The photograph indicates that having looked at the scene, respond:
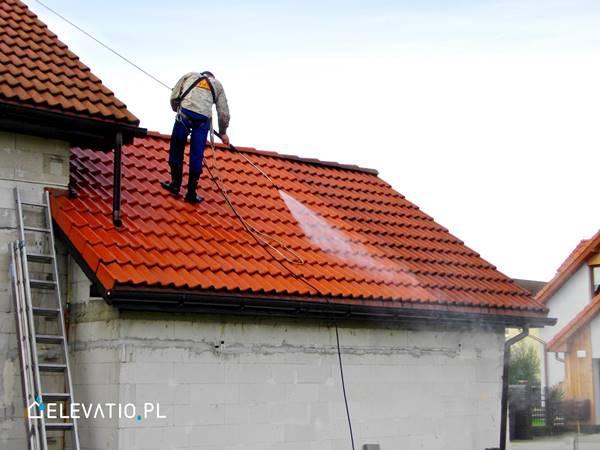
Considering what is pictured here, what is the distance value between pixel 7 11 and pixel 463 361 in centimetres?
835

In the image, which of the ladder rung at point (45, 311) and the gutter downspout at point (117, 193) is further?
the gutter downspout at point (117, 193)

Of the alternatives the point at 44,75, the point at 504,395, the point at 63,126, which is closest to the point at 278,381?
the point at 63,126

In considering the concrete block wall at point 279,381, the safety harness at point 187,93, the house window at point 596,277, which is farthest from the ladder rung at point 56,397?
the house window at point 596,277

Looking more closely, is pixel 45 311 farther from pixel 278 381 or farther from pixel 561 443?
pixel 561 443

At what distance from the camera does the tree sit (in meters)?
41.6

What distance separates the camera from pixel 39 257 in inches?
446

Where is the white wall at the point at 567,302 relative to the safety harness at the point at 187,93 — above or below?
below

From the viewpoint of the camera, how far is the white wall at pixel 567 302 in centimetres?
3388

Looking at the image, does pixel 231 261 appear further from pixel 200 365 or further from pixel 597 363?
pixel 597 363

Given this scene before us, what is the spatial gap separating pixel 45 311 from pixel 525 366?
34.1 m

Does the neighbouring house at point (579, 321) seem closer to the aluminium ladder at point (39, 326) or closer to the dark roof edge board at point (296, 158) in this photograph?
the dark roof edge board at point (296, 158)

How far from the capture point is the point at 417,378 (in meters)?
14.0

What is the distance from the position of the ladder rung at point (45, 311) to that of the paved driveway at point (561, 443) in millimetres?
14612

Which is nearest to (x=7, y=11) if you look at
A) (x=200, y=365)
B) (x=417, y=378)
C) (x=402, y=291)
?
(x=200, y=365)
